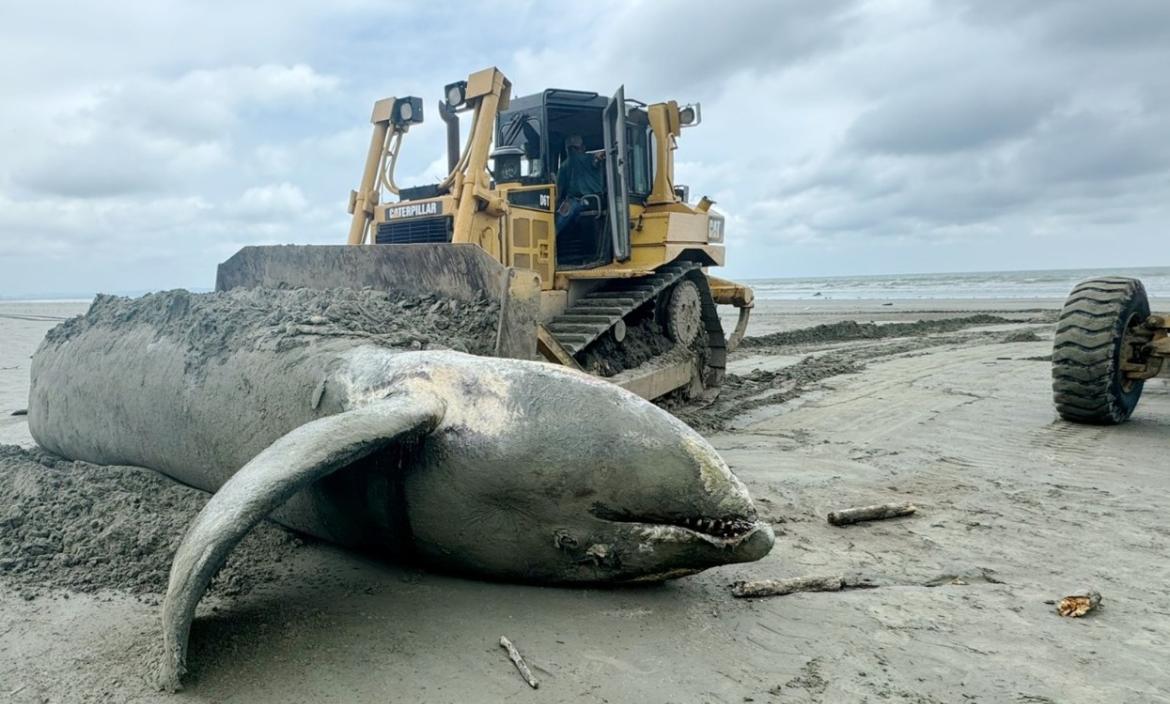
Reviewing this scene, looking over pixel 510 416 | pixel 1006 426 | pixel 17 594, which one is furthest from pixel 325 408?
pixel 1006 426

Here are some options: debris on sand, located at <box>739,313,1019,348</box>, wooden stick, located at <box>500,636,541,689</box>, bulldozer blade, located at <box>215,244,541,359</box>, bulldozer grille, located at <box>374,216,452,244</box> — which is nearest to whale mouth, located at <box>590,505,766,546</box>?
wooden stick, located at <box>500,636,541,689</box>

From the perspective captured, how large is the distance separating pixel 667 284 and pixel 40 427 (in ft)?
16.6

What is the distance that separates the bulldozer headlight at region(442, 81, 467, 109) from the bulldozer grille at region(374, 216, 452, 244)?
108 centimetres

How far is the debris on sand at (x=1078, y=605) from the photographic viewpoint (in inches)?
108

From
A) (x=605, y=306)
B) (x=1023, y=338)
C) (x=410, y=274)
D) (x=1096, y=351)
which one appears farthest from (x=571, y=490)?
(x=1023, y=338)

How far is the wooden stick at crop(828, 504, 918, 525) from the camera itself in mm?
3748

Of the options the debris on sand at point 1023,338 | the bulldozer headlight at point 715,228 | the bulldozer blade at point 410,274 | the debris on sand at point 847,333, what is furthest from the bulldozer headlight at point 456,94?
the debris on sand at point 1023,338

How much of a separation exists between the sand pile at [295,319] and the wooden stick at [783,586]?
1.80 meters

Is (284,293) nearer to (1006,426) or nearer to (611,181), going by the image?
(611,181)

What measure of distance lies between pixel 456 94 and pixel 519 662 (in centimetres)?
556

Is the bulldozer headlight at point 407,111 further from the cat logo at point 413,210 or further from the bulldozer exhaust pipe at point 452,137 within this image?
the cat logo at point 413,210

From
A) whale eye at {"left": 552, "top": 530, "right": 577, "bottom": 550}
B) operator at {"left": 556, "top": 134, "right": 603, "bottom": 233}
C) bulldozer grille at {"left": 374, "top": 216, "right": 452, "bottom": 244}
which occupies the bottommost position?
whale eye at {"left": 552, "top": 530, "right": 577, "bottom": 550}

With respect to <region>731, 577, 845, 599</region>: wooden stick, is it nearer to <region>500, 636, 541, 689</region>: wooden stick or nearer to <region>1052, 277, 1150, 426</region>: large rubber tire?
<region>500, 636, 541, 689</region>: wooden stick

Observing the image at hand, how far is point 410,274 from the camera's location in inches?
206
